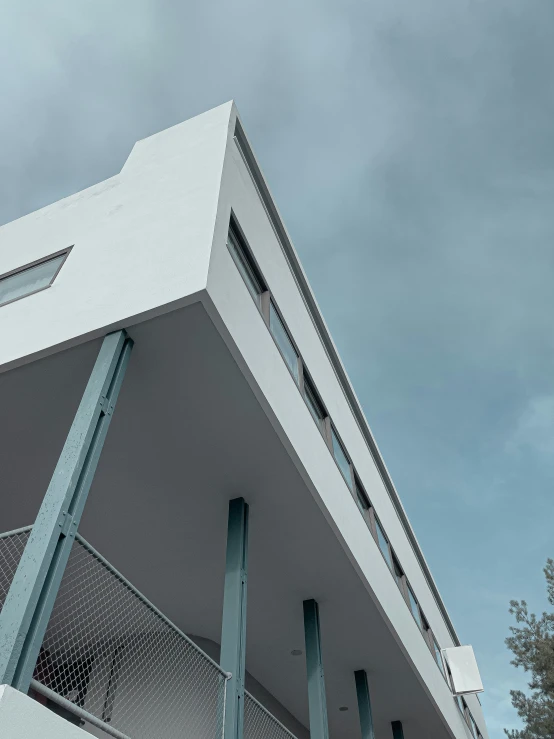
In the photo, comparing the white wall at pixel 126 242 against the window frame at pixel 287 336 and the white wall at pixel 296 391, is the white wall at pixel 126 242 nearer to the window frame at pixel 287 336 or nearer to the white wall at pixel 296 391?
the white wall at pixel 296 391

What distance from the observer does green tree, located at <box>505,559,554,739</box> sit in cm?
1630

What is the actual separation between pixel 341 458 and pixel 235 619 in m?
3.57

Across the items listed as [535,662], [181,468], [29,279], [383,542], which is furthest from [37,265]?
[535,662]

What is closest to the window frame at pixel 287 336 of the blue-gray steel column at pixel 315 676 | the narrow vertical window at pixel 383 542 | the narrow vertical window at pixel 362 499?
the narrow vertical window at pixel 362 499

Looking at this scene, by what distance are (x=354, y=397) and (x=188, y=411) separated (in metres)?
5.48

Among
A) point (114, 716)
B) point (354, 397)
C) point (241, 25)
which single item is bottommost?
point (114, 716)

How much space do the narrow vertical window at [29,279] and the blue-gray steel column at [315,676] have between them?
5.38m

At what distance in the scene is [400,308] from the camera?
1736 centimetres

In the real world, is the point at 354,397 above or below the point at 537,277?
below

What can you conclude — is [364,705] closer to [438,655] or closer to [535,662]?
[438,655]

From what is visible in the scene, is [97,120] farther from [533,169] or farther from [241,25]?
[533,169]

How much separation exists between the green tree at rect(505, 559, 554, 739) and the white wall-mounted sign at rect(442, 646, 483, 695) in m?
4.96

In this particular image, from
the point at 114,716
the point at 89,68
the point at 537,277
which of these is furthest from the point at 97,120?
the point at 537,277

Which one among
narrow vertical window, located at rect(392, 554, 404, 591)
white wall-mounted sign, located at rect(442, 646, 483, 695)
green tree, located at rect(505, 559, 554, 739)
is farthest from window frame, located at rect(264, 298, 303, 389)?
green tree, located at rect(505, 559, 554, 739)
